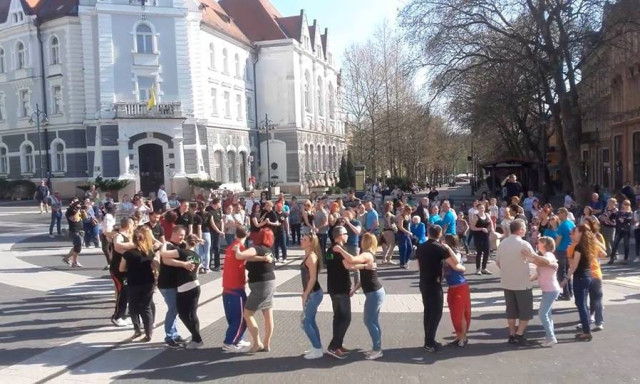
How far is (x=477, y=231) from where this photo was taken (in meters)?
14.2

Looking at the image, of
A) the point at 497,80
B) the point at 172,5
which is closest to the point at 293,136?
the point at 172,5

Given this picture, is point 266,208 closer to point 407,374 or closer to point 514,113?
point 407,374

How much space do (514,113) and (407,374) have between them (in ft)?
99.9

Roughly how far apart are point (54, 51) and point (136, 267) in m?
38.4

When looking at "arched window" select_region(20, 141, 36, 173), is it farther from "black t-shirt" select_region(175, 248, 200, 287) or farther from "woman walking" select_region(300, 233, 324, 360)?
"woman walking" select_region(300, 233, 324, 360)

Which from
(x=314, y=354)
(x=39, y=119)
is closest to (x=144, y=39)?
(x=39, y=119)

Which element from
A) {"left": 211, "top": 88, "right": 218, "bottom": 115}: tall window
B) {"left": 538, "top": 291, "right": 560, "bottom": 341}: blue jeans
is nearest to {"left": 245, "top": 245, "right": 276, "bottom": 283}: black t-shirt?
{"left": 538, "top": 291, "right": 560, "bottom": 341}: blue jeans

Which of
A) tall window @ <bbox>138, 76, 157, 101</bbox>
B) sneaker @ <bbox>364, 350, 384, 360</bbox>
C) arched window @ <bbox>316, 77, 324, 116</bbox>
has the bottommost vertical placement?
sneaker @ <bbox>364, 350, 384, 360</bbox>

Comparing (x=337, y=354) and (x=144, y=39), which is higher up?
(x=144, y=39)

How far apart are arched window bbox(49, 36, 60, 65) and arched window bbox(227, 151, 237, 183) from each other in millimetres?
14407

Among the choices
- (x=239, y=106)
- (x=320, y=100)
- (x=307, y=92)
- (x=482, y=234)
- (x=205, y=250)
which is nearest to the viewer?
(x=482, y=234)

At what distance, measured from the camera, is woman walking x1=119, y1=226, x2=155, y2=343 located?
8734 millimetres

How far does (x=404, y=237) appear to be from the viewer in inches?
610

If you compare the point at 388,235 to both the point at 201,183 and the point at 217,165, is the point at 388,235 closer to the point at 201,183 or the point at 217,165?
the point at 201,183
